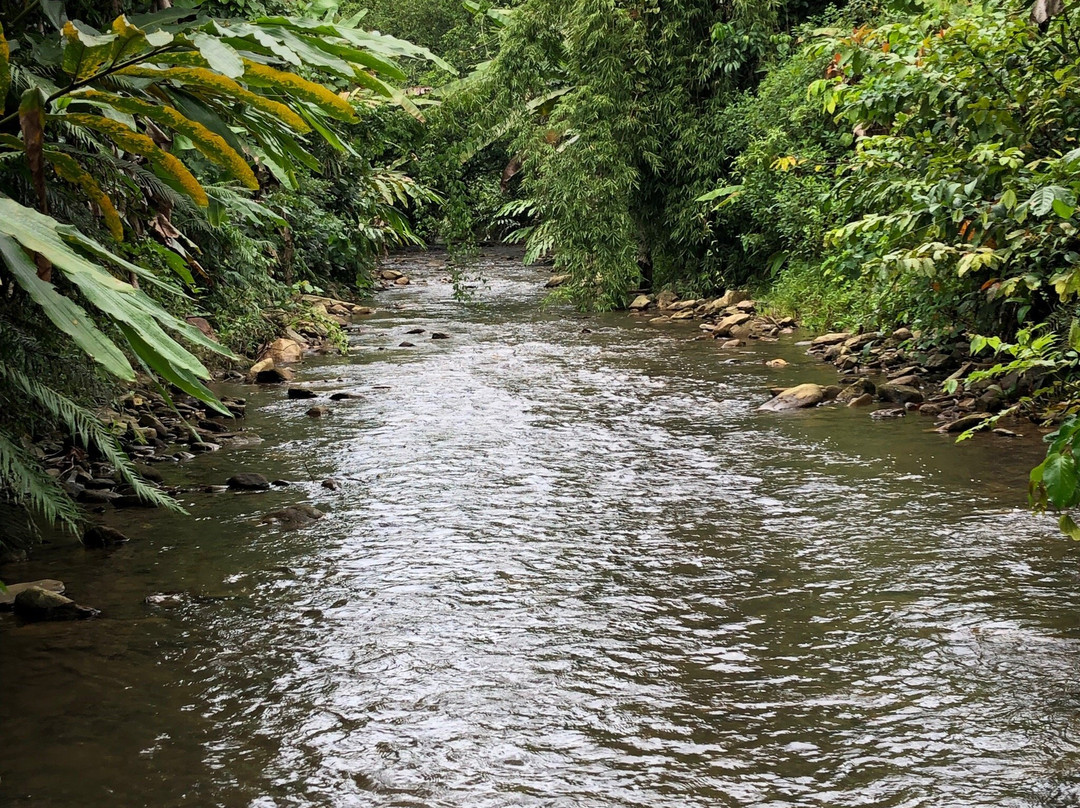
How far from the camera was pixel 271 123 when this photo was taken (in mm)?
3660

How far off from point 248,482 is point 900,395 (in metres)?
4.64

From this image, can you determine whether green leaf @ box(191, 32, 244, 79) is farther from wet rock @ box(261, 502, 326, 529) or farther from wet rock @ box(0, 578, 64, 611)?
wet rock @ box(261, 502, 326, 529)

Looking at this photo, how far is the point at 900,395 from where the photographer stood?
7.50m

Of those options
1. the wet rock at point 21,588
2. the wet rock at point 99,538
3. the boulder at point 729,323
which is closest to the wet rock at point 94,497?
the wet rock at point 99,538

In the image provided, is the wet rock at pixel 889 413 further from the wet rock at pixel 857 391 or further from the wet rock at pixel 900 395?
the wet rock at pixel 857 391

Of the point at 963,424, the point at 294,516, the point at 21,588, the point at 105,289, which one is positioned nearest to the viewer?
the point at 105,289

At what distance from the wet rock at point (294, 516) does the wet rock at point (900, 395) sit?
171 inches

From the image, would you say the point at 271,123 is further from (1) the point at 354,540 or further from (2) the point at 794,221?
(2) the point at 794,221

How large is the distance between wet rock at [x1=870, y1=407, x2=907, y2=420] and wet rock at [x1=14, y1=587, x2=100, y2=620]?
527cm

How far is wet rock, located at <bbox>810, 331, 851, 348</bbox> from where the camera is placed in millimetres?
10062

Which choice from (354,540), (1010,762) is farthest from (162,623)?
(1010,762)

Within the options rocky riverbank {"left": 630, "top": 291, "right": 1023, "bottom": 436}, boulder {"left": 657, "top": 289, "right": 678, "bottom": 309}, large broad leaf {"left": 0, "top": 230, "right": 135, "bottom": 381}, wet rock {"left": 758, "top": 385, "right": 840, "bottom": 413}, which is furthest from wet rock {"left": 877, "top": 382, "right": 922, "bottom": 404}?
boulder {"left": 657, "top": 289, "right": 678, "bottom": 309}

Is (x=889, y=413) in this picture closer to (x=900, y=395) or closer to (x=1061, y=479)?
(x=900, y=395)

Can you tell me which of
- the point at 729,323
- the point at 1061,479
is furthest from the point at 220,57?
the point at 729,323
